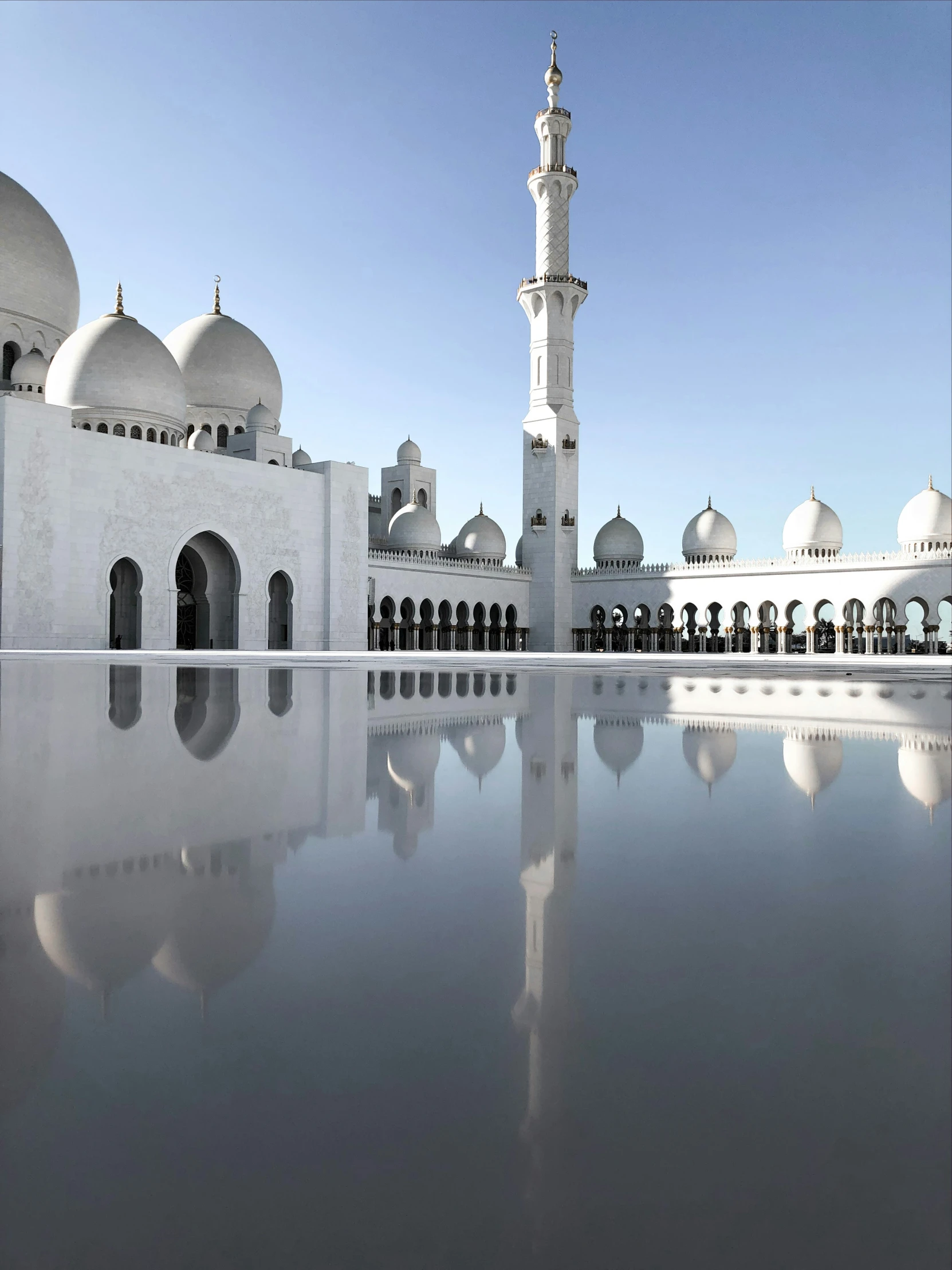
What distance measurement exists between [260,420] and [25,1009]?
1943cm

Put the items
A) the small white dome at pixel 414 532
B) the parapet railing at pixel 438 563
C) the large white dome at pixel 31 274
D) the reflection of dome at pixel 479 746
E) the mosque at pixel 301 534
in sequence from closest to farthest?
1. the reflection of dome at pixel 479 746
2. the mosque at pixel 301 534
3. the large white dome at pixel 31 274
4. the parapet railing at pixel 438 563
5. the small white dome at pixel 414 532

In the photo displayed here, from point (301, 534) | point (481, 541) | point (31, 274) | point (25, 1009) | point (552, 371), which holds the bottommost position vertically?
point (25, 1009)

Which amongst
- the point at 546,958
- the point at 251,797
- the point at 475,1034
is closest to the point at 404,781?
the point at 251,797

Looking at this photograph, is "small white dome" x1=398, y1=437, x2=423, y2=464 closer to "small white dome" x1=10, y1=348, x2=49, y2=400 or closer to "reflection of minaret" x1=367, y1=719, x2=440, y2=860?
"small white dome" x1=10, y1=348, x2=49, y2=400

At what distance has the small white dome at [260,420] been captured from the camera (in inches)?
748

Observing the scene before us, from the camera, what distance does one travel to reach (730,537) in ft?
82.8

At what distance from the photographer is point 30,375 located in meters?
16.4

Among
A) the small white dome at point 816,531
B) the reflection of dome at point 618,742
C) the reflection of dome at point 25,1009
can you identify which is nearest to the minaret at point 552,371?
the small white dome at point 816,531

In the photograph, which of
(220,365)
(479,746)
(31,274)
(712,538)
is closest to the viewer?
(479,746)

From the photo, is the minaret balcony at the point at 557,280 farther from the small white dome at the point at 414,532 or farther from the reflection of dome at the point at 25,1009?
the reflection of dome at the point at 25,1009

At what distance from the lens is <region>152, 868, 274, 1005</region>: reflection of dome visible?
2.42 ft

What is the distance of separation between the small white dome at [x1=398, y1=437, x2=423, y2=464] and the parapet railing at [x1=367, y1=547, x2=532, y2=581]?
9.22 feet

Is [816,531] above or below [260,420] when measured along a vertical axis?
below

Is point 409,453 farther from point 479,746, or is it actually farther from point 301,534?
point 479,746
